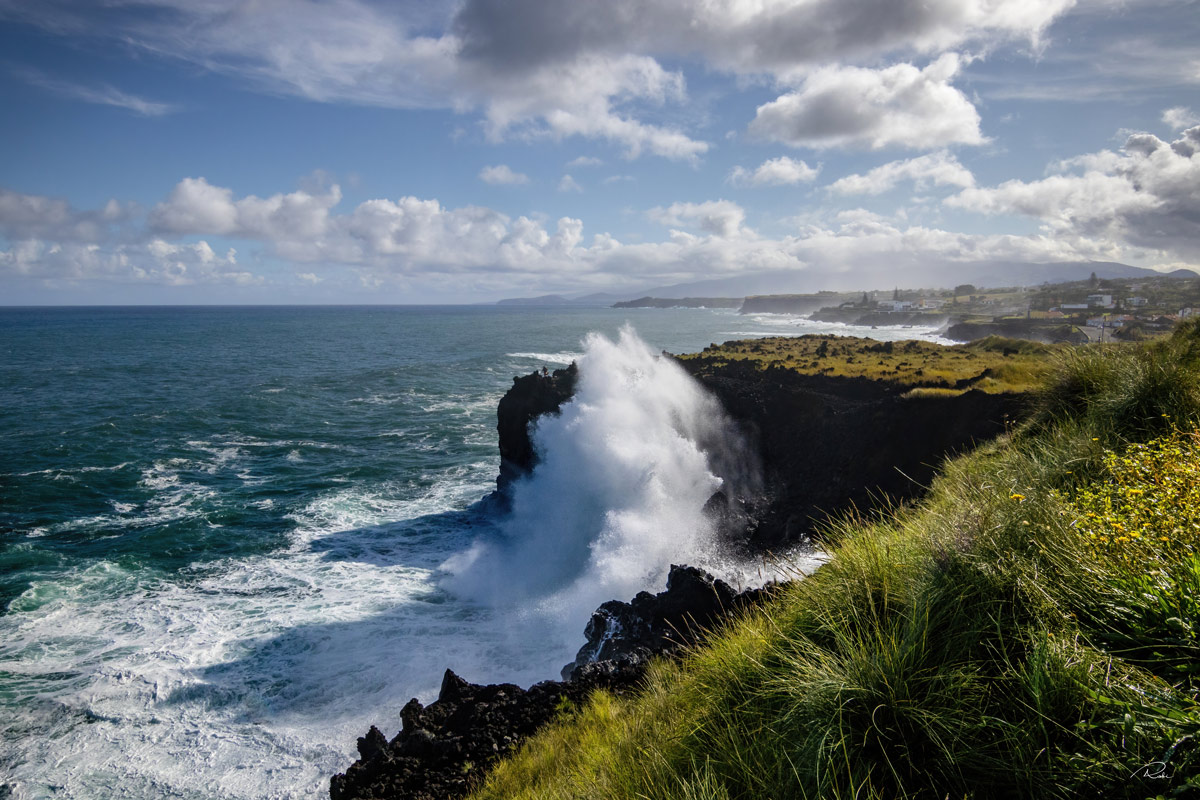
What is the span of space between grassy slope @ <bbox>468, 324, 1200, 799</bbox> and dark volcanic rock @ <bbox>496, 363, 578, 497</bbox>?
73.4 ft

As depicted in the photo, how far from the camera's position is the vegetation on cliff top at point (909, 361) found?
21.7 metres

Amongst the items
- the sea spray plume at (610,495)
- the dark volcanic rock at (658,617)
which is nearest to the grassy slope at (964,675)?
the dark volcanic rock at (658,617)

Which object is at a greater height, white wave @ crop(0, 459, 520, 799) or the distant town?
the distant town

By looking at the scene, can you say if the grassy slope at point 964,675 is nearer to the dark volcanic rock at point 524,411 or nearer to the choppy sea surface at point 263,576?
the choppy sea surface at point 263,576

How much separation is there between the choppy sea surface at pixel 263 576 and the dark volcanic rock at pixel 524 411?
1.74 meters

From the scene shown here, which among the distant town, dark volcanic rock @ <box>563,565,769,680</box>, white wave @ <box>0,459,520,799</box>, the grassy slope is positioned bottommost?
white wave @ <box>0,459,520,799</box>

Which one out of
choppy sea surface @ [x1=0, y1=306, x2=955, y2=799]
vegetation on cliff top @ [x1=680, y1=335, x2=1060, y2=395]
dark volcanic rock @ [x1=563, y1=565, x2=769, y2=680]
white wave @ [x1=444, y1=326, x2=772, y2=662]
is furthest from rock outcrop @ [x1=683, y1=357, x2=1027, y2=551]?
dark volcanic rock @ [x1=563, y1=565, x2=769, y2=680]

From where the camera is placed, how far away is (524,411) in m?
29.8

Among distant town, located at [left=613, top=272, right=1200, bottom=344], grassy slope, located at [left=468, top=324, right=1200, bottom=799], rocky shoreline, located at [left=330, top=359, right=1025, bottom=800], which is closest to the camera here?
grassy slope, located at [left=468, top=324, right=1200, bottom=799]

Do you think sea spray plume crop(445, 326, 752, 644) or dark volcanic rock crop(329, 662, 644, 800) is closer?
dark volcanic rock crop(329, 662, 644, 800)

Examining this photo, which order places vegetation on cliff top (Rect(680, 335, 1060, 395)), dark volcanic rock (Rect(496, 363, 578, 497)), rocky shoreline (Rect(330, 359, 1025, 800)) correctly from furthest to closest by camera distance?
dark volcanic rock (Rect(496, 363, 578, 497)), vegetation on cliff top (Rect(680, 335, 1060, 395)), rocky shoreline (Rect(330, 359, 1025, 800))

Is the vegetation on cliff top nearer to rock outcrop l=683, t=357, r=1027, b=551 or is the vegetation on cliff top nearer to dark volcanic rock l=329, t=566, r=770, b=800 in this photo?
rock outcrop l=683, t=357, r=1027, b=551

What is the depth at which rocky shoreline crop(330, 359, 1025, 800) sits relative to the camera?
27.5ft
